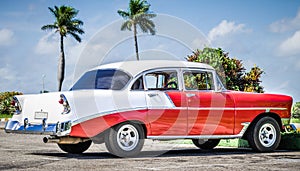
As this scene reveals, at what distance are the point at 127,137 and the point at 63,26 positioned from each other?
5177cm

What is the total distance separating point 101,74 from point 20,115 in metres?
1.71

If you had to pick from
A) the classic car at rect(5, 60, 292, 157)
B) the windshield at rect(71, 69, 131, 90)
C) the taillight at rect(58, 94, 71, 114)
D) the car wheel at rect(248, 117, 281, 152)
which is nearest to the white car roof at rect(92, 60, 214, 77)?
the classic car at rect(5, 60, 292, 157)

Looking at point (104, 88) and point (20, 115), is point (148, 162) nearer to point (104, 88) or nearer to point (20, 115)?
point (104, 88)

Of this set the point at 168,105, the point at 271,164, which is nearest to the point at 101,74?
the point at 168,105

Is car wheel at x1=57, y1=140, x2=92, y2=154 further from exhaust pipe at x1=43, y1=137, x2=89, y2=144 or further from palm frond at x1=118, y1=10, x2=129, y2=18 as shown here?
palm frond at x1=118, y1=10, x2=129, y2=18

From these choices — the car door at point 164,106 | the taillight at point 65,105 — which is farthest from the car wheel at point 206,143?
the taillight at point 65,105

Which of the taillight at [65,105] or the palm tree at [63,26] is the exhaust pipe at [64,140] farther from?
the palm tree at [63,26]

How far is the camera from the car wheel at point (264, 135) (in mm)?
11000

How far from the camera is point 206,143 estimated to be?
1214 centimetres

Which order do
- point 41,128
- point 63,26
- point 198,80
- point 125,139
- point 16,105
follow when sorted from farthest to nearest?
point 63,26
point 198,80
point 16,105
point 125,139
point 41,128

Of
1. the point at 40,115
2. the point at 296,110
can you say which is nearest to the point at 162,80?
the point at 40,115

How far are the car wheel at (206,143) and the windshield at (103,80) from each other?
3.04m

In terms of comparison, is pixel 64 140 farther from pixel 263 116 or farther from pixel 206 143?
pixel 263 116

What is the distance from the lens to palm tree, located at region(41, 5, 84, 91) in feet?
194
